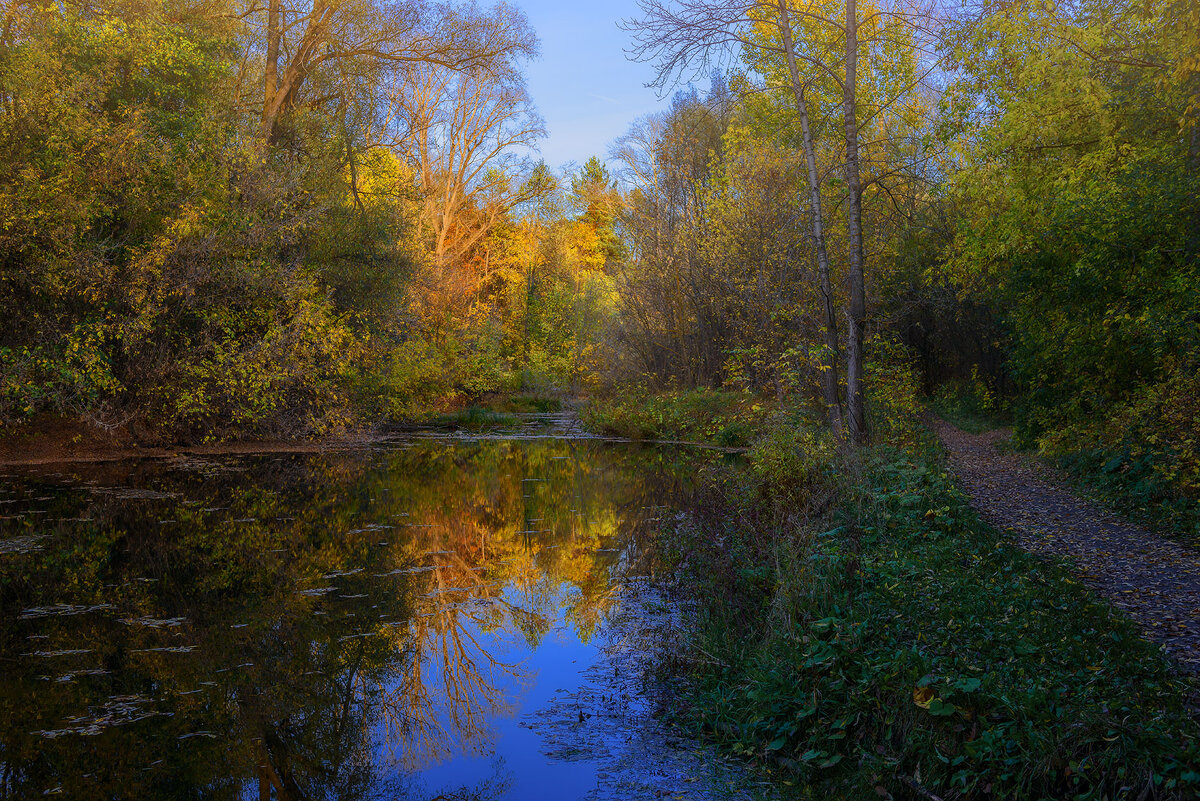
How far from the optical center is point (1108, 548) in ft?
27.1

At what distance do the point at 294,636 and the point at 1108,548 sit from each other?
814 cm

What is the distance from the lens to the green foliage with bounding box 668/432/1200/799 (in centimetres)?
353

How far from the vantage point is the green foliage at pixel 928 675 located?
11.6ft

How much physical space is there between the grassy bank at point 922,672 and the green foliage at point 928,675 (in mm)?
11

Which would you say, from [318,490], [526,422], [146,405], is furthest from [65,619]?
[526,422]

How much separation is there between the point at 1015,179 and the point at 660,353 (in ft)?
36.5

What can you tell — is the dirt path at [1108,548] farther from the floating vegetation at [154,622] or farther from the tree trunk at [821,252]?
the floating vegetation at [154,622]

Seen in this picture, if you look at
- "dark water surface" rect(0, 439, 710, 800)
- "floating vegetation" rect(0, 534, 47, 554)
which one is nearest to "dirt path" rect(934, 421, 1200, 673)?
"dark water surface" rect(0, 439, 710, 800)

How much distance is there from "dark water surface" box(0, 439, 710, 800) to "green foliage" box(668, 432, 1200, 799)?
3.97 feet

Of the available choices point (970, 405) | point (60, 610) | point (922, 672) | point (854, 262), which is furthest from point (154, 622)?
point (970, 405)

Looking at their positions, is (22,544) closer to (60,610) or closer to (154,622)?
(60,610)

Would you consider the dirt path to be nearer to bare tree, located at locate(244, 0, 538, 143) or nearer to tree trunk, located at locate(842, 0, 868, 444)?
tree trunk, located at locate(842, 0, 868, 444)

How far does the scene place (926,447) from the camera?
504 inches

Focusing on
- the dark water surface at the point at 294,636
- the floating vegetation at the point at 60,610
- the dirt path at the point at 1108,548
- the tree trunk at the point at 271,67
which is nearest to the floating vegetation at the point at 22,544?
the dark water surface at the point at 294,636
